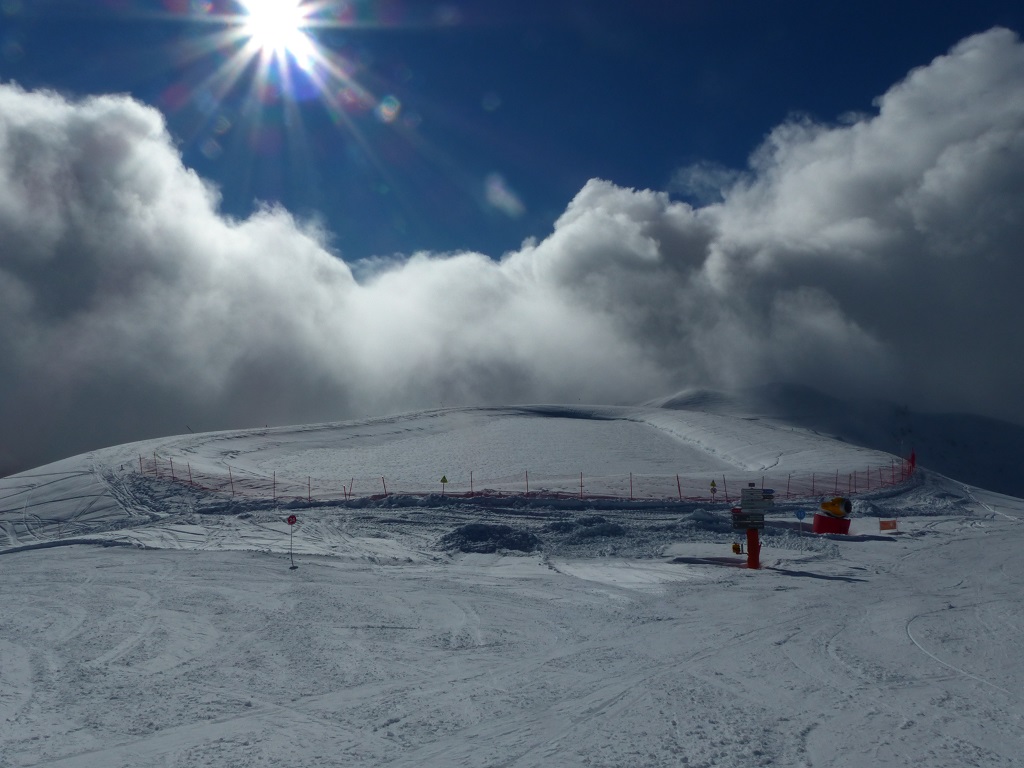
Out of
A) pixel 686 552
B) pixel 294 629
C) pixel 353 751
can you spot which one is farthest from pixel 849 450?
pixel 353 751

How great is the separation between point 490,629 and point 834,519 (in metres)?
16.8

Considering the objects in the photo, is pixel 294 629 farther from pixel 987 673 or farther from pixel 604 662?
pixel 987 673

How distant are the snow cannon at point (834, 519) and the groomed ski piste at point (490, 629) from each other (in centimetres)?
99

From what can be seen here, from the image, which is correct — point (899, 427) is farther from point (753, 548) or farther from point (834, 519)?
point (753, 548)

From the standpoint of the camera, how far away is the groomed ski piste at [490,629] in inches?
314

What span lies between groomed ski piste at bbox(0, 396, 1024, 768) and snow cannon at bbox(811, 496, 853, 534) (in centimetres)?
99

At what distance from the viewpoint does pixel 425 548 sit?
22.4 meters

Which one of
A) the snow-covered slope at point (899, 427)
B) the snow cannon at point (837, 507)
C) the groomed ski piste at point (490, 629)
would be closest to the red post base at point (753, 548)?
the groomed ski piste at point (490, 629)

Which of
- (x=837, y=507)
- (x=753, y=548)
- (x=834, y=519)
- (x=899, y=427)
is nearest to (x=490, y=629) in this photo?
(x=753, y=548)

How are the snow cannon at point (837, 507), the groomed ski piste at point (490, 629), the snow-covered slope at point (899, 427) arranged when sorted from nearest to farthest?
1. the groomed ski piste at point (490, 629)
2. the snow cannon at point (837, 507)
3. the snow-covered slope at point (899, 427)

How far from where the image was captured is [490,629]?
42.3ft

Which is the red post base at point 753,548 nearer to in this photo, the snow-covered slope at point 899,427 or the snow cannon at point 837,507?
the snow cannon at point 837,507

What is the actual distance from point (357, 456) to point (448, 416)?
19.5 meters

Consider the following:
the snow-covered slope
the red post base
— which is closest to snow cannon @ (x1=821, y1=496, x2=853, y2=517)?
the red post base
